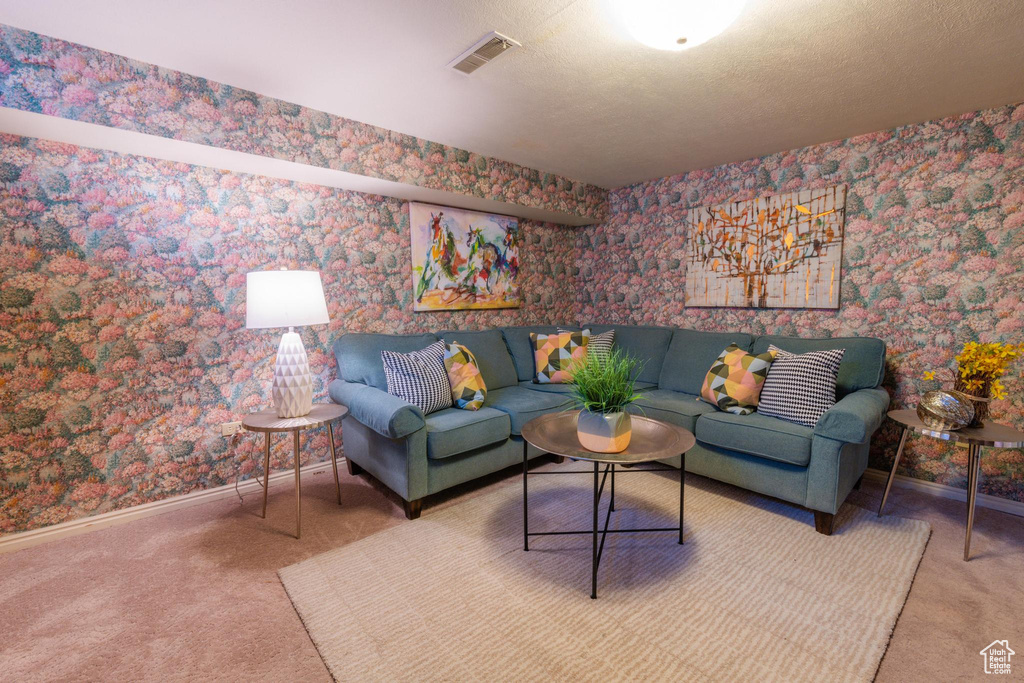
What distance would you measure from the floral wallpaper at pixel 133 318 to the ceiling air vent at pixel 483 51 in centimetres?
141

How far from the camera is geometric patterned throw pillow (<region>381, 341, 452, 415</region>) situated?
2609mm

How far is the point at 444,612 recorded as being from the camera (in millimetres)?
1641

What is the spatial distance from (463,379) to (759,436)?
1.76 m

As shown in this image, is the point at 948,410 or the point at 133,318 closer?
the point at 948,410

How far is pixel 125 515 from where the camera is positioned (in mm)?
2297

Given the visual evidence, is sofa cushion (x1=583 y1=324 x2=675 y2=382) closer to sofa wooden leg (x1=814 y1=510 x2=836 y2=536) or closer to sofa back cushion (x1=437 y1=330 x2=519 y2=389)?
sofa back cushion (x1=437 y1=330 x2=519 y2=389)

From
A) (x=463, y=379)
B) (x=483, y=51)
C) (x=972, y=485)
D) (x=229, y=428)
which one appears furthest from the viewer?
(x=463, y=379)

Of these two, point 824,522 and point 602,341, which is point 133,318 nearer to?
point 602,341

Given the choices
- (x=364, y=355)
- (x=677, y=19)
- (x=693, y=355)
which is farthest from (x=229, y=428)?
(x=693, y=355)

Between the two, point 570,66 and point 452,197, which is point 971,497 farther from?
point 452,197

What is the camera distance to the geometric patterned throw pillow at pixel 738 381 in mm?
2658

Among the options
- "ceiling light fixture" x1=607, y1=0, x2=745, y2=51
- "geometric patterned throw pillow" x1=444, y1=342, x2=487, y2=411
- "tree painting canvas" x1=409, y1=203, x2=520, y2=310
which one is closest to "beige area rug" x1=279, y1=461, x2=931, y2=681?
"geometric patterned throw pillow" x1=444, y1=342, x2=487, y2=411

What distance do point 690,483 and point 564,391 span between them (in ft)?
3.49

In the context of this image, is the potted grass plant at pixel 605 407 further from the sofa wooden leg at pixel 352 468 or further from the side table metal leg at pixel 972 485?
the sofa wooden leg at pixel 352 468
